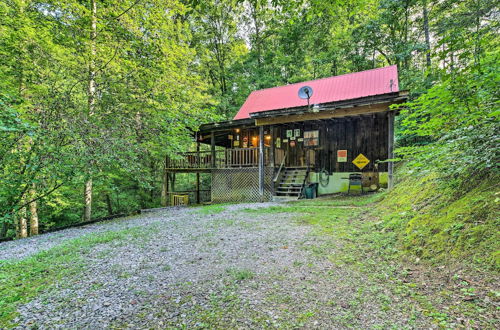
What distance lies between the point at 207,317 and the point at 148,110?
6.29 meters

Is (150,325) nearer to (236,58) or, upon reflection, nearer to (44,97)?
(44,97)

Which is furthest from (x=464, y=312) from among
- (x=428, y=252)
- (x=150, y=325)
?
(x=150, y=325)

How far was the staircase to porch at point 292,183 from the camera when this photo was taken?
9.83 metres

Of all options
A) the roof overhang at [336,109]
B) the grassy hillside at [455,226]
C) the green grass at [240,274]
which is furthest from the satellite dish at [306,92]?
the green grass at [240,274]

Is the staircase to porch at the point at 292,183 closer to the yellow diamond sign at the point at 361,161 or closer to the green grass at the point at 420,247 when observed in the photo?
the yellow diamond sign at the point at 361,161

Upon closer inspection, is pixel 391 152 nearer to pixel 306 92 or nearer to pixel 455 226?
pixel 306 92

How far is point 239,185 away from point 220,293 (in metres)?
8.53

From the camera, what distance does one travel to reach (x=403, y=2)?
43.2 ft

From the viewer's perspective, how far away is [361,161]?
1064cm

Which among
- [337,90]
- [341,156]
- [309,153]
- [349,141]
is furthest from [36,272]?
[337,90]

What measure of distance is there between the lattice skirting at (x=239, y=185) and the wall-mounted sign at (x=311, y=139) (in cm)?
278

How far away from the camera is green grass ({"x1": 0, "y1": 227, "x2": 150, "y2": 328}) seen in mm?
2330

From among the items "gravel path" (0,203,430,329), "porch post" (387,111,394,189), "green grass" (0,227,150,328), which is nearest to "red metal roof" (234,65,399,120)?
"porch post" (387,111,394,189)

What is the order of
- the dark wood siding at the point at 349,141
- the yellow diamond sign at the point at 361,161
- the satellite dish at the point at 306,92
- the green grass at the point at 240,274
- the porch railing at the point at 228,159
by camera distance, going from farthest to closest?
the porch railing at the point at 228,159, the yellow diamond sign at the point at 361,161, the dark wood siding at the point at 349,141, the satellite dish at the point at 306,92, the green grass at the point at 240,274
